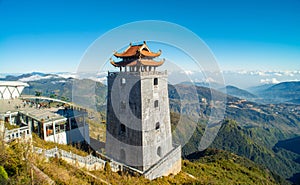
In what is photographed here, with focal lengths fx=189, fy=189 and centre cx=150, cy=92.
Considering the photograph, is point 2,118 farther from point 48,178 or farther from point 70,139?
point 48,178

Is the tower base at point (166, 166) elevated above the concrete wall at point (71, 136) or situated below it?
below

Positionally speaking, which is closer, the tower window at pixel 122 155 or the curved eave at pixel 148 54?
the curved eave at pixel 148 54

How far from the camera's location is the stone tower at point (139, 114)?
1755 centimetres

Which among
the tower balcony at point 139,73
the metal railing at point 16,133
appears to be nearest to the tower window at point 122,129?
the tower balcony at point 139,73

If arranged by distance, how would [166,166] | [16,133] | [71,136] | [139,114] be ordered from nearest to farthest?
[16,133] → [139,114] → [166,166] → [71,136]

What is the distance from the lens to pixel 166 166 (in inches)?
750

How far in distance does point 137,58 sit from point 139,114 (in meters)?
5.45

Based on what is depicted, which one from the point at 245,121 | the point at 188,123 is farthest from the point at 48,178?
the point at 245,121

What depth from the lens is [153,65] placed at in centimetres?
1928

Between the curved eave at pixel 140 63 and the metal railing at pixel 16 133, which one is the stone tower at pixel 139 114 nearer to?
the curved eave at pixel 140 63

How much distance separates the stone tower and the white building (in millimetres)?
14646

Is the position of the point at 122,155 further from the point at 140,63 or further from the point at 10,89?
the point at 10,89

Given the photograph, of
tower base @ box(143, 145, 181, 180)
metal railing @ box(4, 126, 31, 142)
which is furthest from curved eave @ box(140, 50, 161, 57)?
metal railing @ box(4, 126, 31, 142)

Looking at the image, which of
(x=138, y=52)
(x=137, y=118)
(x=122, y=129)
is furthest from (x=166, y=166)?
(x=138, y=52)
